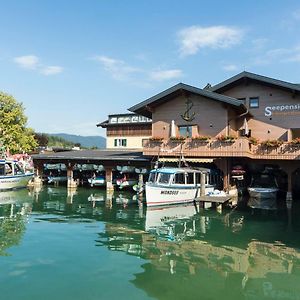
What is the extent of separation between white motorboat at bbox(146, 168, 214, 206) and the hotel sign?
7.94m

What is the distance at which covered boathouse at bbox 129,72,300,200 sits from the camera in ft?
90.1

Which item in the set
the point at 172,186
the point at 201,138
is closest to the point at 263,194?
the point at 201,138

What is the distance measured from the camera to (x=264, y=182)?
3152 cm

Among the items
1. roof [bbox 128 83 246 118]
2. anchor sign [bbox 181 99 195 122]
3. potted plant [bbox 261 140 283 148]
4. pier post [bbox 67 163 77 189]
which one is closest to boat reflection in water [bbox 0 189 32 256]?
pier post [bbox 67 163 77 189]

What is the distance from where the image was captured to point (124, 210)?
81.8 ft

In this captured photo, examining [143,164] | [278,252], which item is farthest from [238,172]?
[278,252]

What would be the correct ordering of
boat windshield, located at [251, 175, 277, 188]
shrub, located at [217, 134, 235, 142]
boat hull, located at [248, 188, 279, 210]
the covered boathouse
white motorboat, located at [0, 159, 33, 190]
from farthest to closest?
white motorboat, located at [0, 159, 33, 190] → boat windshield, located at [251, 175, 277, 188] → boat hull, located at [248, 188, 279, 210] → the covered boathouse → shrub, located at [217, 134, 235, 142]

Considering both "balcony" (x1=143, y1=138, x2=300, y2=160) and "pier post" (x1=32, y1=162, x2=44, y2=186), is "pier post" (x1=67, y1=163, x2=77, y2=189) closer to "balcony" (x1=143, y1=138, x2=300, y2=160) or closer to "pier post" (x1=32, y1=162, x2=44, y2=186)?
"pier post" (x1=32, y1=162, x2=44, y2=186)

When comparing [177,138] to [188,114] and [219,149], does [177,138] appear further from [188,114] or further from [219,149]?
[219,149]

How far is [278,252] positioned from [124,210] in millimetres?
12210

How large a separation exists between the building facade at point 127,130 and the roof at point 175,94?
14237 mm

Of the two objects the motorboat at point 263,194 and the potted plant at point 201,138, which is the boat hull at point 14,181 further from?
the motorboat at point 263,194

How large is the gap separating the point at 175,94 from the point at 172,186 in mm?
8685

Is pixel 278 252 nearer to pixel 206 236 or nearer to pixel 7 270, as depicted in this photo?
pixel 206 236
